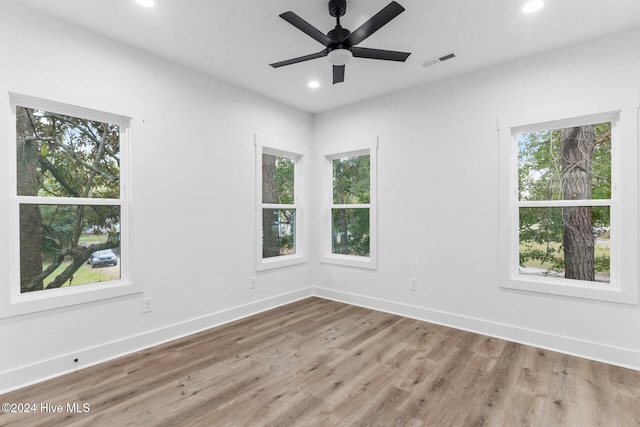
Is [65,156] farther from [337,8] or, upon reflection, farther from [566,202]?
[566,202]

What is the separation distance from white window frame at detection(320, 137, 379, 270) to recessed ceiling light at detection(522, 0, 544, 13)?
6.63 ft

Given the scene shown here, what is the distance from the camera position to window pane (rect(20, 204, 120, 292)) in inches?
94.4

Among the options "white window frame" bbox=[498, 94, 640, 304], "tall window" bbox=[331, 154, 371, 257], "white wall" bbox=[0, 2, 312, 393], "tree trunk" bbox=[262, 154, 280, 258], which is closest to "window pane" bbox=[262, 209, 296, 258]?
"tree trunk" bbox=[262, 154, 280, 258]

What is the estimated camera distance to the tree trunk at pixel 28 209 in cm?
236

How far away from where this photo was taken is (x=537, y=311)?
9.85 feet

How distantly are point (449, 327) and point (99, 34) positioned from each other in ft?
14.5

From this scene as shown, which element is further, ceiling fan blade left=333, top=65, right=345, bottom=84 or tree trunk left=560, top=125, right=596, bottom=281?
tree trunk left=560, top=125, right=596, bottom=281

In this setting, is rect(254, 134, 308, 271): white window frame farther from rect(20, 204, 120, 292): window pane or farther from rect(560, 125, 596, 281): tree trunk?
rect(560, 125, 596, 281): tree trunk

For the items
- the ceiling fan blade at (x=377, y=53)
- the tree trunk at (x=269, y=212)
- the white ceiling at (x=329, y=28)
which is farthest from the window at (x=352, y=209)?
the ceiling fan blade at (x=377, y=53)

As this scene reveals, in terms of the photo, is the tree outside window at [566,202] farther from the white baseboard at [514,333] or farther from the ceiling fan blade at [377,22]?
the ceiling fan blade at [377,22]

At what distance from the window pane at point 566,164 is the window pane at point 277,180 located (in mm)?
2874

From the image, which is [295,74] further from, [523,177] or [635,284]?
[635,284]

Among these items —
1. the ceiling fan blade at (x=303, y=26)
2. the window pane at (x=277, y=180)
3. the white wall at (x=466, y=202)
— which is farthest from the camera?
the window pane at (x=277, y=180)

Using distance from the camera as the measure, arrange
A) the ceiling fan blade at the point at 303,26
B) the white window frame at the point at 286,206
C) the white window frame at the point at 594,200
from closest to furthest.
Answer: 1. the ceiling fan blade at the point at 303,26
2. the white window frame at the point at 594,200
3. the white window frame at the point at 286,206
